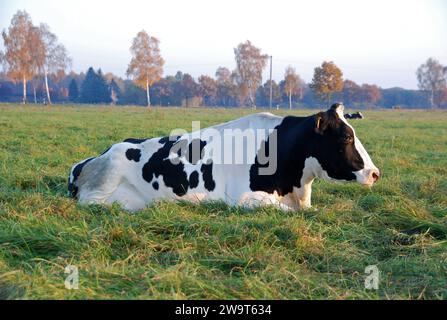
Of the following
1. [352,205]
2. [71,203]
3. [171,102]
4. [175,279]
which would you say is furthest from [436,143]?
[171,102]

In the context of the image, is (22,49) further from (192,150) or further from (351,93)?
(192,150)

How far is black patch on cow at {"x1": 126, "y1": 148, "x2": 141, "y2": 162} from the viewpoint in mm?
5961

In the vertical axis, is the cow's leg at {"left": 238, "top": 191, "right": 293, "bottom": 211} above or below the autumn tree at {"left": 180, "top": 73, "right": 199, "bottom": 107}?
below

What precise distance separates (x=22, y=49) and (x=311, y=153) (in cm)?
6650

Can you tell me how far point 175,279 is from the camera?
2975mm

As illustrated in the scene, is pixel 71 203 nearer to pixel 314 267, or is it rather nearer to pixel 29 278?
pixel 29 278

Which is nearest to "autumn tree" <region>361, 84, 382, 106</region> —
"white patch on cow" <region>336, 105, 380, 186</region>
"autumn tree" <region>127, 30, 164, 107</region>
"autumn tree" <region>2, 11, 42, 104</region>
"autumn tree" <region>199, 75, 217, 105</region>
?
"autumn tree" <region>199, 75, 217, 105</region>

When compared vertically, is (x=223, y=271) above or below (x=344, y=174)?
below

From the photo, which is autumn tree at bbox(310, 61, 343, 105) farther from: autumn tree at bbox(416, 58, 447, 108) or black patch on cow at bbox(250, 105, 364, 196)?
black patch on cow at bbox(250, 105, 364, 196)

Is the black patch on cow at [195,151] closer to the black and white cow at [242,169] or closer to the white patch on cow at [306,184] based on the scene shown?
the black and white cow at [242,169]

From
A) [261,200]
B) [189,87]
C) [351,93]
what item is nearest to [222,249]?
[261,200]

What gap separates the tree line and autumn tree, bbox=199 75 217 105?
201mm

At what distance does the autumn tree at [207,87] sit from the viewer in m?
94.9

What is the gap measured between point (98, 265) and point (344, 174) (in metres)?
3.26
